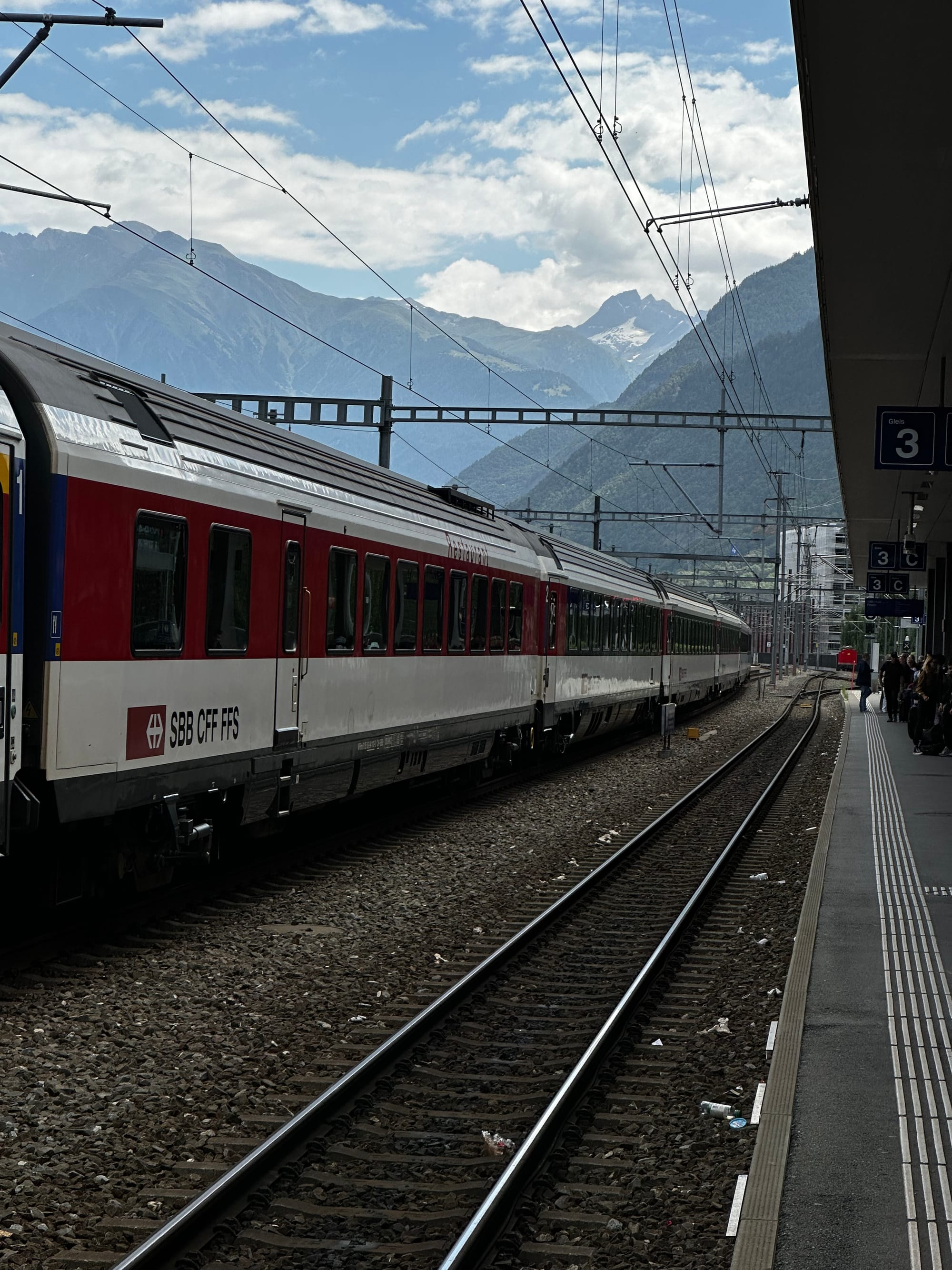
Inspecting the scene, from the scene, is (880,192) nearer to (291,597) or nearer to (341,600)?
(291,597)

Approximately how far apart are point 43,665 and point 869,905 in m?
5.88

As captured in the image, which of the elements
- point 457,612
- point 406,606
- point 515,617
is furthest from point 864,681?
point 406,606

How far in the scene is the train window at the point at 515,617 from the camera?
17719 mm

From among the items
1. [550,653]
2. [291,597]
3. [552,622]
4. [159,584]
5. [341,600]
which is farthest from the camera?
[552,622]

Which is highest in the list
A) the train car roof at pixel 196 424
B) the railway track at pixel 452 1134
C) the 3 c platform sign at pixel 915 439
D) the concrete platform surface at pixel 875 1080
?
the 3 c platform sign at pixel 915 439

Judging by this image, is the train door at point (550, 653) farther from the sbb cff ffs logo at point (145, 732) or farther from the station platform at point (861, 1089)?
the sbb cff ffs logo at point (145, 732)

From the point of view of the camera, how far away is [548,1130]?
5645 mm

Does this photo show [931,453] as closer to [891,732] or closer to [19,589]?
[19,589]

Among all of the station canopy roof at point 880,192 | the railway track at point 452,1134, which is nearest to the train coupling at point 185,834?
the railway track at point 452,1134

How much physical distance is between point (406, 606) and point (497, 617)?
368cm

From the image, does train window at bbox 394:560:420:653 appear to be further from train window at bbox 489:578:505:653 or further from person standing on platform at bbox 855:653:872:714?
person standing on platform at bbox 855:653:872:714

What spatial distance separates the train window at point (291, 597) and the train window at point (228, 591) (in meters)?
0.67

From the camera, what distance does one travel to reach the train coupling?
8992mm

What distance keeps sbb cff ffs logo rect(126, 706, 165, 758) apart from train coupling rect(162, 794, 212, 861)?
38 centimetres
